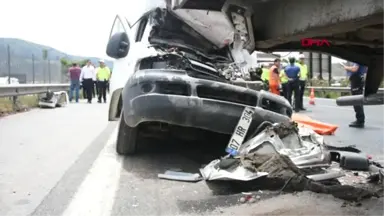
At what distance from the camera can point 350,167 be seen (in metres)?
4.99

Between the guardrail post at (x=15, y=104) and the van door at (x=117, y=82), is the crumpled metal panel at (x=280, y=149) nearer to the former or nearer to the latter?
the van door at (x=117, y=82)

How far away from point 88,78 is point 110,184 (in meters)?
16.1

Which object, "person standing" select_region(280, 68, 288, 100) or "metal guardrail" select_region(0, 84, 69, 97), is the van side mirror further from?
"person standing" select_region(280, 68, 288, 100)

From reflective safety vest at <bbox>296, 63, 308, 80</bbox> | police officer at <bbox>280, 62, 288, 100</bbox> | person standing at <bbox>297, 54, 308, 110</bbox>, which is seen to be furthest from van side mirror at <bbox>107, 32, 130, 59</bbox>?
reflective safety vest at <bbox>296, 63, 308, 80</bbox>

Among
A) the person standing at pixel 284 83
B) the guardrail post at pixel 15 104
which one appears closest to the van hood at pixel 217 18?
the guardrail post at pixel 15 104

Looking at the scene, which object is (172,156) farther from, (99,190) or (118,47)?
(118,47)

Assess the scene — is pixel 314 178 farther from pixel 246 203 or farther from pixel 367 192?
pixel 246 203

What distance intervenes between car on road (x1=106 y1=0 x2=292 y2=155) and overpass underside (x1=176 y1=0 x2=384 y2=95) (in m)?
1.00

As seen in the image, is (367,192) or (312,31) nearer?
(312,31)

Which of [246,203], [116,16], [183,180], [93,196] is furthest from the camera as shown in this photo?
[116,16]

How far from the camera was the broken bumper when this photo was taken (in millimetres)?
4965

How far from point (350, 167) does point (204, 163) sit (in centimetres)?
154

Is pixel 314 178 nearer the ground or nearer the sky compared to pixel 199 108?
nearer the ground

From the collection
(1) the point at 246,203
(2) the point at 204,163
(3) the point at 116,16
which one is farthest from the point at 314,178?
(3) the point at 116,16
